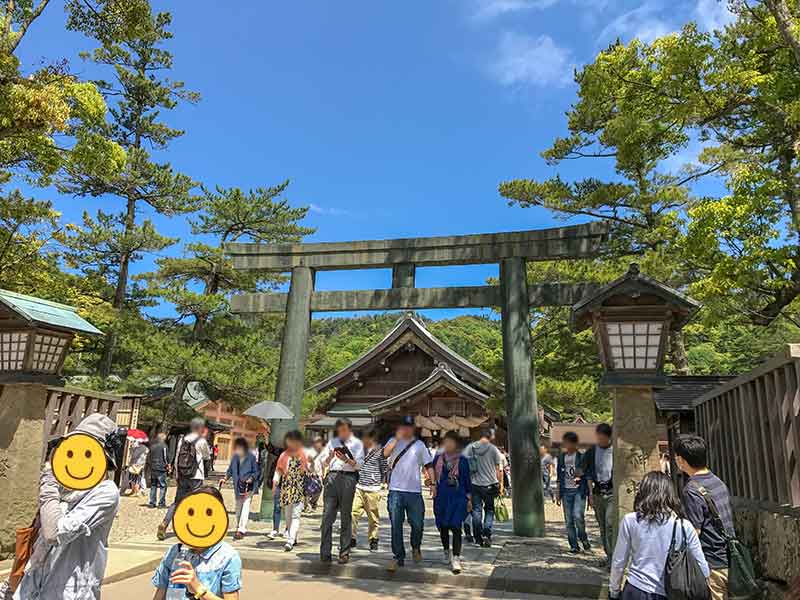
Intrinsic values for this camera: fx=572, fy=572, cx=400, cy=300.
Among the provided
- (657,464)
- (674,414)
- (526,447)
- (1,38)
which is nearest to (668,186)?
(674,414)

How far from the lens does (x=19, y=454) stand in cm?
648

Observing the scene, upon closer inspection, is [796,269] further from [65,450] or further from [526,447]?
[65,450]

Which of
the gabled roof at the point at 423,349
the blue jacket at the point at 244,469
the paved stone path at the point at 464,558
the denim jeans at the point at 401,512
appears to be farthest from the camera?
the gabled roof at the point at 423,349

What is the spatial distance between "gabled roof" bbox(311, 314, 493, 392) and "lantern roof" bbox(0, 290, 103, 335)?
13.5 metres

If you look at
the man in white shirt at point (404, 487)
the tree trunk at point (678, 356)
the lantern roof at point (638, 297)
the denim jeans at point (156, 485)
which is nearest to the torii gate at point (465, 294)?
the man in white shirt at point (404, 487)

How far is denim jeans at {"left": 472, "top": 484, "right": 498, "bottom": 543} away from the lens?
323 inches

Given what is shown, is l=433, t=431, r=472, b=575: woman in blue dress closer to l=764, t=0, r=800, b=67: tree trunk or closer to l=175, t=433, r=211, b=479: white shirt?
l=175, t=433, r=211, b=479: white shirt

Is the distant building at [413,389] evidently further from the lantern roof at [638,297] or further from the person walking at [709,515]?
the person walking at [709,515]

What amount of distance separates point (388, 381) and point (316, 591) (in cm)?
1753

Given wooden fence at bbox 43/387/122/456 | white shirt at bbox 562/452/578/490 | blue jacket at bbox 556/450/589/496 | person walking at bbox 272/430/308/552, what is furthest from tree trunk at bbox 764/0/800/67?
wooden fence at bbox 43/387/122/456

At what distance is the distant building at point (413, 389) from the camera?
65.3 feet

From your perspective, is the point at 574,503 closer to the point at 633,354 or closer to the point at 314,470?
the point at 633,354

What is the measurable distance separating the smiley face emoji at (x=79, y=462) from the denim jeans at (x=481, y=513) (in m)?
6.30

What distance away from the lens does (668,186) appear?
12617mm
